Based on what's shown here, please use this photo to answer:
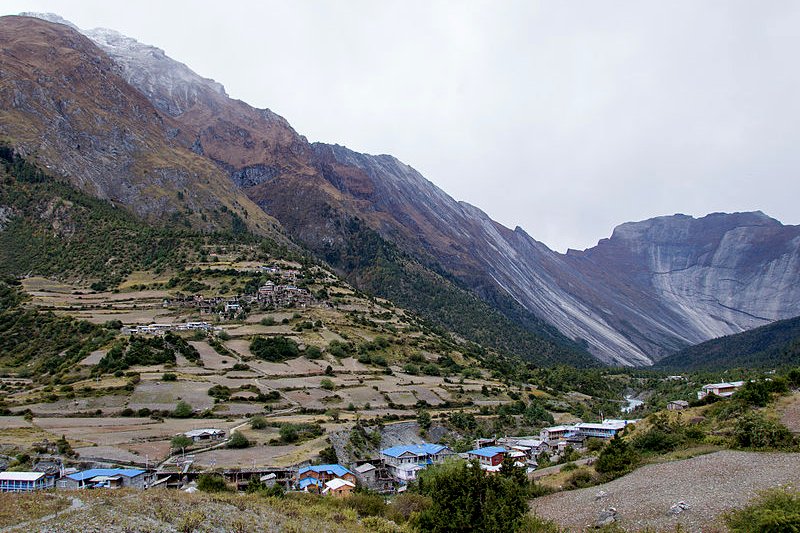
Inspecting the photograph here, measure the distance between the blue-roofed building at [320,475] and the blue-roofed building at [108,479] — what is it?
10.5 m

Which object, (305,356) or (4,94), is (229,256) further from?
(4,94)

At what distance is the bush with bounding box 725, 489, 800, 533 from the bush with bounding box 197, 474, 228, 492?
27.7 m

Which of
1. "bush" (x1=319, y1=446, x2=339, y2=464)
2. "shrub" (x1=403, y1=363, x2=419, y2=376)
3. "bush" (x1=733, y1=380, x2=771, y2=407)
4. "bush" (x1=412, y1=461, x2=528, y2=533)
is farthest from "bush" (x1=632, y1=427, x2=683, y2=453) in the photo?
"shrub" (x1=403, y1=363, x2=419, y2=376)

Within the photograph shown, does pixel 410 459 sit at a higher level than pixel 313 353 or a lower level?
lower

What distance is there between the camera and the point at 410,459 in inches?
2189

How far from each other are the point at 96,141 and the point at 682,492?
594 feet

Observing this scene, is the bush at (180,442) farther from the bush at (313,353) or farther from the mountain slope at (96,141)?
the mountain slope at (96,141)

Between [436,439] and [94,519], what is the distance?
176 ft

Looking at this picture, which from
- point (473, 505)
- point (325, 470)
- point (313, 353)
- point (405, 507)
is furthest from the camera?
point (313, 353)

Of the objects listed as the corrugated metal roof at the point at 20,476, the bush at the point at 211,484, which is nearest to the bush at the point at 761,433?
the bush at the point at 211,484

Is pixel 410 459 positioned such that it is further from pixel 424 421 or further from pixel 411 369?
pixel 411 369

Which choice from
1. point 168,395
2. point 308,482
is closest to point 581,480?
point 308,482

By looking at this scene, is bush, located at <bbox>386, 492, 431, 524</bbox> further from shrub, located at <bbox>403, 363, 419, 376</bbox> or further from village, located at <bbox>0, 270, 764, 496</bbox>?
shrub, located at <bbox>403, 363, 419, 376</bbox>

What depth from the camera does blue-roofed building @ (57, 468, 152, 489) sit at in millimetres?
41500
